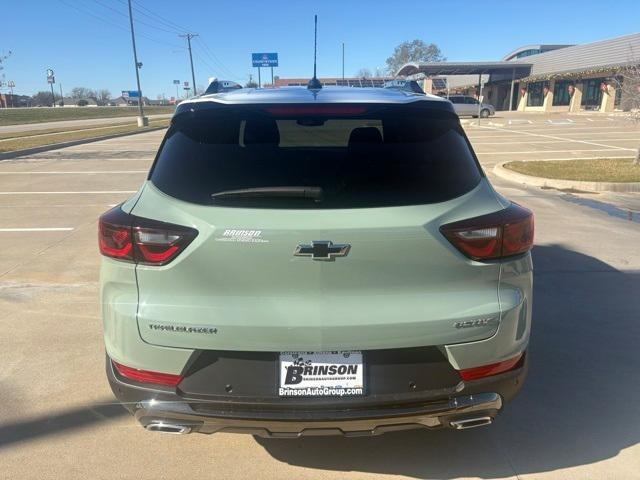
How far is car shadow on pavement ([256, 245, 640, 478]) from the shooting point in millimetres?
2547

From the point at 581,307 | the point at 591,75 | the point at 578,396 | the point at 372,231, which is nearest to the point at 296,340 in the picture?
the point at 372,231

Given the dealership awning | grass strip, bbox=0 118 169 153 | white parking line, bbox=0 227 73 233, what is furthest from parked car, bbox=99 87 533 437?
the dealership awning

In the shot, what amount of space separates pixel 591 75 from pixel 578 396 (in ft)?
151

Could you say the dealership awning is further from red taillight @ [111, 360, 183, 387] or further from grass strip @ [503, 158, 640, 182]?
red taillight @ [111, 360, 183, 387]

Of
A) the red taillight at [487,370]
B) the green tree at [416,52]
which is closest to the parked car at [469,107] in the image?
the red taillight at [487,370]

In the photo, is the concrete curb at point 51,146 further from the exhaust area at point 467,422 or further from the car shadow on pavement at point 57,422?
the exhaust area at point 467,422

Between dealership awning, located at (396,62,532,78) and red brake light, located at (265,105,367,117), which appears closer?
red brake light, located at (265,105,367,117)

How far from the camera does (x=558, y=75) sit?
149ft

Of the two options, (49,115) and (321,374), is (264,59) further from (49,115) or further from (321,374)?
(321,374)

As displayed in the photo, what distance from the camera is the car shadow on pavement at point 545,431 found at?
2547mm

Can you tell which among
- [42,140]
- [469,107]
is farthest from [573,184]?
[469,107]

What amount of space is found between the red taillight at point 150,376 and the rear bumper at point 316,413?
1.3 inches

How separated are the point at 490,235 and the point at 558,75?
50.3 m

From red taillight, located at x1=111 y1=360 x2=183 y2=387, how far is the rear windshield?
726mm
